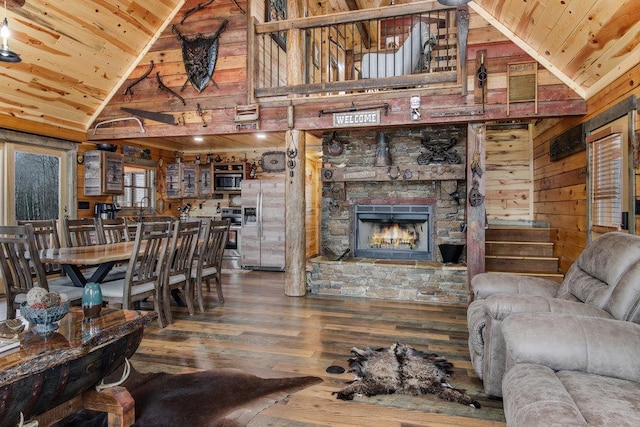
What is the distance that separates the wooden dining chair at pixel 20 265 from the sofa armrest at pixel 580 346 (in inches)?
130

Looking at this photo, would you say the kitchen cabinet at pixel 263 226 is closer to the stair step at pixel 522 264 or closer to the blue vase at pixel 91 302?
the stair step at pixel 522 264

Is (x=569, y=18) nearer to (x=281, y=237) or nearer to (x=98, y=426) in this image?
(x=98, y=426)

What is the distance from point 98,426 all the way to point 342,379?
4.75 ft

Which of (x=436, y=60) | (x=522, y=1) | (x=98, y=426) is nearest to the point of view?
(x=98, y=426)

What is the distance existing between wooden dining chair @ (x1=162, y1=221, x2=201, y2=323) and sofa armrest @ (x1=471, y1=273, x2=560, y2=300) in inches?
107

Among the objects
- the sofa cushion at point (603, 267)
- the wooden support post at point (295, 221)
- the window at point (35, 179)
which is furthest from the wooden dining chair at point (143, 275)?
the sofa cushion at point (603, 267)

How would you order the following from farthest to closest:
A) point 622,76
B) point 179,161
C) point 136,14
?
point 179,161 → point 136,14 → point 622,76

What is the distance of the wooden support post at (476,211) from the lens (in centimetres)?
461

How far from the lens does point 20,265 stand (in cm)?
326

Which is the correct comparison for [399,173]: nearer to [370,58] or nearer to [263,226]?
[370,58]

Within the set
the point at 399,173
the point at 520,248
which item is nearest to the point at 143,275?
the point at 399,173

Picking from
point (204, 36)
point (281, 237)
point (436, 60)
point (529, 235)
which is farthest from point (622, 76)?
point (281, 237)

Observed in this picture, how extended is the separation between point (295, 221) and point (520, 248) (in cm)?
297

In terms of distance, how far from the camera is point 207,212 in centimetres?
837
